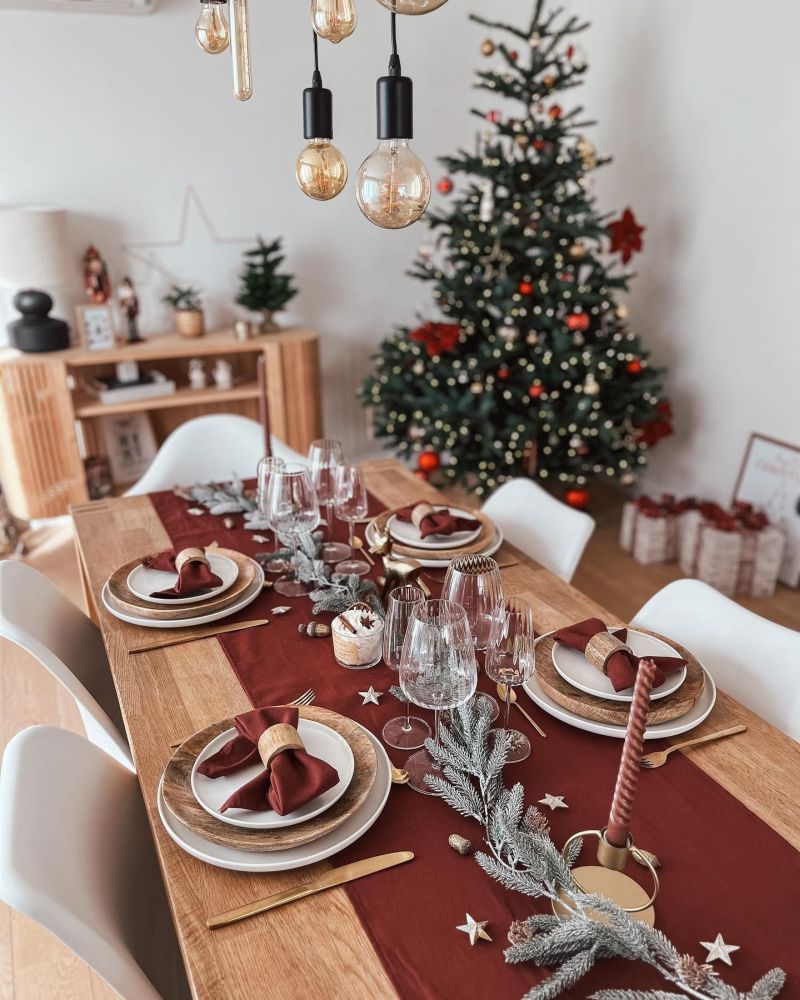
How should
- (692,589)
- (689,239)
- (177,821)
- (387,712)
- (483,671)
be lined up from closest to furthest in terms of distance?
(177,821) → (387,712) → (483,671) → (692,589) → (689,239)

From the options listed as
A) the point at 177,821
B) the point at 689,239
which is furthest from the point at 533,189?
the point at 177,821

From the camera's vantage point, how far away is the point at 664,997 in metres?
0.77

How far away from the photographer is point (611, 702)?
120 centimetres

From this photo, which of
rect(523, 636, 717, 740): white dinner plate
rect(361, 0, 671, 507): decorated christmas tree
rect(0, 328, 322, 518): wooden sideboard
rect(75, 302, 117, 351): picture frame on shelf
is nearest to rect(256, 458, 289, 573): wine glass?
rect(523, 636, 717, 740): white dinner plate

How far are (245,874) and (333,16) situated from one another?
3.87ft

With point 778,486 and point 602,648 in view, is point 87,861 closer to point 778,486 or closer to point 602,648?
point 602,648

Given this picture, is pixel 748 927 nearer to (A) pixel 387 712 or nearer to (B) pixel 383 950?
(B) pixel 383 950

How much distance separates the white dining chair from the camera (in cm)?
95

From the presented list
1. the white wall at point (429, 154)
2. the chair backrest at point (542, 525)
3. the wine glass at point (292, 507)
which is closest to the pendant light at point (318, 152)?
the wine glass at point (292, 507)

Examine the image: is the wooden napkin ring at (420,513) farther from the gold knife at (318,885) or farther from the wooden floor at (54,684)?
the wooden floor at (54,684)

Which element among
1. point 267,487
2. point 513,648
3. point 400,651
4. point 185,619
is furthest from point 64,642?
point 513,648

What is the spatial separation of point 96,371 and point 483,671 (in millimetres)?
3059

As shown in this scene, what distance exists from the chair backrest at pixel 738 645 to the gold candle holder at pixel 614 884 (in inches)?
20.7

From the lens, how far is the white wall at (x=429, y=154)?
321 centimetres
